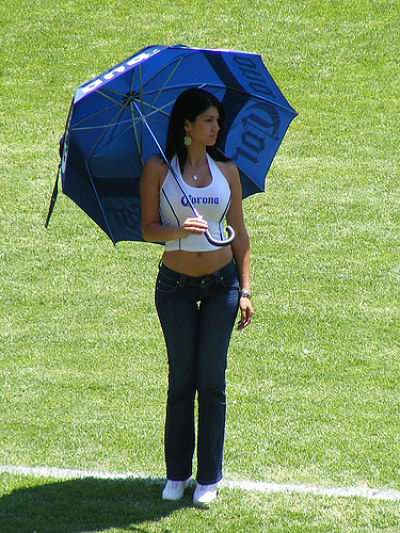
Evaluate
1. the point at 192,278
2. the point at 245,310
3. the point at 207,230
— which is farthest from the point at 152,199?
the point at 245,310

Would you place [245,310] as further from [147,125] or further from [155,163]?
[147,125]

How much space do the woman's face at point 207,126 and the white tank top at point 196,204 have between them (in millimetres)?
178

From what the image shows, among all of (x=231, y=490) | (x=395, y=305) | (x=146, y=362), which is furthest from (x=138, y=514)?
(x=395, y=305)

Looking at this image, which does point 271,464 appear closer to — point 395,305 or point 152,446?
point 152,446

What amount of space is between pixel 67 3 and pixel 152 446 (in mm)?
10717

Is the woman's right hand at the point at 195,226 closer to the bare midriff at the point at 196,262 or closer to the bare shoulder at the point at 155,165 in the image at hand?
the bare midriff at the point at 196,262

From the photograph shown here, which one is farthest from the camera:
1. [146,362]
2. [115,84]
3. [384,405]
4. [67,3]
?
[67,3]

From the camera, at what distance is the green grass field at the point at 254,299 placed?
5234mm

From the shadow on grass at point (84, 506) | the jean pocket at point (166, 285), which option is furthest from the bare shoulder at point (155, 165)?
the shadow on grass at point (84, 506)

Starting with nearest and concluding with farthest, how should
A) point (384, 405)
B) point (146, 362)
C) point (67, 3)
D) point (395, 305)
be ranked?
point (384, 405), point (146, 362), point (395, 305), point (67, 3)

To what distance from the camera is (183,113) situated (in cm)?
464

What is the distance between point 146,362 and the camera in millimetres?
7062

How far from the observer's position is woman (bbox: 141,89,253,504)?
4.63 meters

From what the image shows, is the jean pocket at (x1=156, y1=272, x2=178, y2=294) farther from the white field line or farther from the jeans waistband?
the white field line
